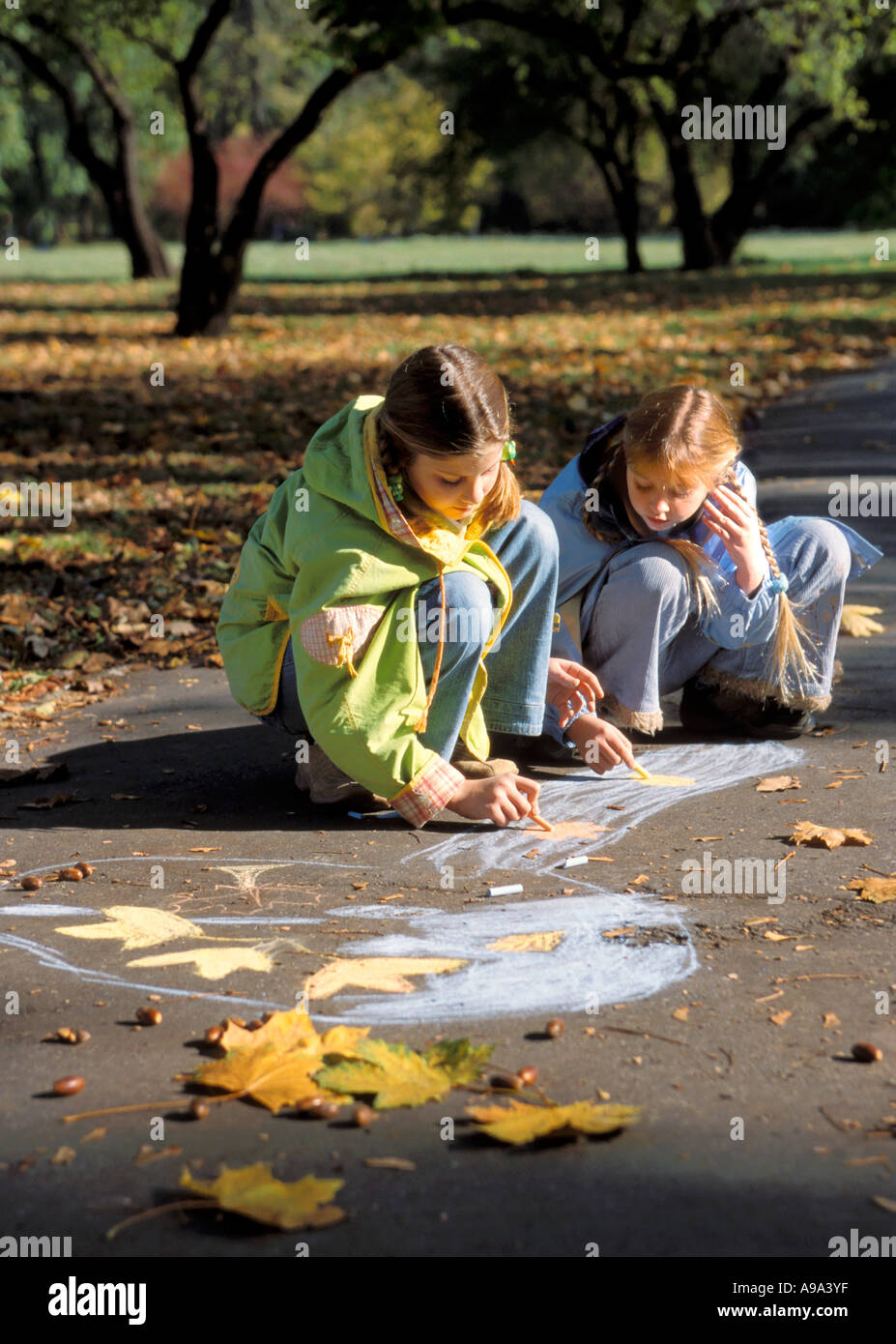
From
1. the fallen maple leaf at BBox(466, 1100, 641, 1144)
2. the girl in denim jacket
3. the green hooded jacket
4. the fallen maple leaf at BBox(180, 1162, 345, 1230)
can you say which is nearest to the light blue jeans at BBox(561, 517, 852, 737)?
the girl in denim jacket

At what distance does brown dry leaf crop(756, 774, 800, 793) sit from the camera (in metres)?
3.66

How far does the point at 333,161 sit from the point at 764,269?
3939 cm

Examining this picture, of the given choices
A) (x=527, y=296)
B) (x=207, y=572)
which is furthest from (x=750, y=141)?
(x=207, y=572)

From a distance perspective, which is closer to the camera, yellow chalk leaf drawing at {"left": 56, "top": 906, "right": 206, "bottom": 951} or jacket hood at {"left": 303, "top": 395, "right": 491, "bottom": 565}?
yellow chalk leaf drawing at {"left": 56, "top": 906, "right": 206, "bottom": 951}

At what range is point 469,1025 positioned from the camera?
2.46 meters

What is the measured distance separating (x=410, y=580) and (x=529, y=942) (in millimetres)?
849

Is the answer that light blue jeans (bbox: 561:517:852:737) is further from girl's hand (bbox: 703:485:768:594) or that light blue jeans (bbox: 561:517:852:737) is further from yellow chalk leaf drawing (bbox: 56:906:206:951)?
yellow chalk leaf drawing (bbox: 56:906:206:951)

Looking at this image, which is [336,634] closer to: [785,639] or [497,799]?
[497,799]

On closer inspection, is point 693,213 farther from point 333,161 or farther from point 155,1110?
point 333,161

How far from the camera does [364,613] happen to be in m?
3.09

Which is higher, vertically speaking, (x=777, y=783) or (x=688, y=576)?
(x=688, y=576)

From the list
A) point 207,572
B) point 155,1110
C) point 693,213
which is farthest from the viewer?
point 693,213

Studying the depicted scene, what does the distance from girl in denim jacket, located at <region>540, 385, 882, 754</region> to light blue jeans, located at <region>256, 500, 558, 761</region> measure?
23 cm

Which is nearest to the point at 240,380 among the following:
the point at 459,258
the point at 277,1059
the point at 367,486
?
the point at 367,486
